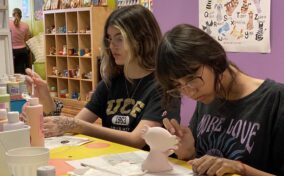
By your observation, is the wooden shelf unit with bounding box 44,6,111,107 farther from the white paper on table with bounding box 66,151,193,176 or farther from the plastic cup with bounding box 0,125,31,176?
the plastic cup with bounding box 0,125,31,176

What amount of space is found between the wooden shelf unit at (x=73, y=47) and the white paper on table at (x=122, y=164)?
4.13 meters

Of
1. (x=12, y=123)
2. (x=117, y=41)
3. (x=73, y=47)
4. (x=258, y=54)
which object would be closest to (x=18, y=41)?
(x=73, y=47)

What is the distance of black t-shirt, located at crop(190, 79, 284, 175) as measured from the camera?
1308 mm

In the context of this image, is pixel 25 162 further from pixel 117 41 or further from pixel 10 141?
pixel 117 41

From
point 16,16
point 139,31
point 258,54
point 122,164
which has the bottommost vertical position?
point 122,164

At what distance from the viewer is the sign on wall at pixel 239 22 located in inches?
102

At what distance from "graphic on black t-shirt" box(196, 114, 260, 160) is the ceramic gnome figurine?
Result: 0.20 m

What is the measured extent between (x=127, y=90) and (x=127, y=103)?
0.24 feet

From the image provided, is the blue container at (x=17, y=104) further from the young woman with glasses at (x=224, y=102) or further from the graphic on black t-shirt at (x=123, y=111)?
the young woman with glasses at (x=224, y=102)

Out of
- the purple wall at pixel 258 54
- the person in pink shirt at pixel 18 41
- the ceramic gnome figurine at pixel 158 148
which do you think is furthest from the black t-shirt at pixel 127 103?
the person in pink shirt at pixel 18 41

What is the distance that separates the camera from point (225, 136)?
140 cm

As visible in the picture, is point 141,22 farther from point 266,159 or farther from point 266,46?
point 266,46

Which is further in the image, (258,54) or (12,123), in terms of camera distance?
(258,54)

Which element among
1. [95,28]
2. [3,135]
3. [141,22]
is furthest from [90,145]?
[95,28]
